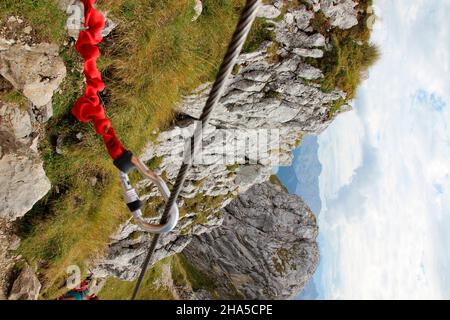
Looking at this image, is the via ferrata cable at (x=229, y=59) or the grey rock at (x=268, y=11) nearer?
the via ferrata cable at (x=229, y=59)

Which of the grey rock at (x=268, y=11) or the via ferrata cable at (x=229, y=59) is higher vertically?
the grey rock at (x=268, y=11)

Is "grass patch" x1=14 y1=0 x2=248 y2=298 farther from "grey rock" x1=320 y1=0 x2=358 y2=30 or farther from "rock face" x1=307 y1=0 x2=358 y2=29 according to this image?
"grey rock" x1=320 y1=0 x2=358 y2=30

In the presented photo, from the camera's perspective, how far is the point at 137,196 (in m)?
3.53

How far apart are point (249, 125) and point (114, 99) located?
469 centimetres

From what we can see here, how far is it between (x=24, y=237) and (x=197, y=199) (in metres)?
7.04

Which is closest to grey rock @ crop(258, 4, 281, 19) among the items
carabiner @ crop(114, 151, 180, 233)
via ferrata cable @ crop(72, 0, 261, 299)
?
via ferrata cable @ crop(72, 0, 261, 299)

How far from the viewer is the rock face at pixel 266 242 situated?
20.1 m

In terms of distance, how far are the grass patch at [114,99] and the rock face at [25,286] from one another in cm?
29

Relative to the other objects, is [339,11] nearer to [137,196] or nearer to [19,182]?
[137,196]

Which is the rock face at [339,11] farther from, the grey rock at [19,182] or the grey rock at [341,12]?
the grey rock at [19,182]

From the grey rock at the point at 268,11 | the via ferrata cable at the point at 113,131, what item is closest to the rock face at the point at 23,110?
the via ferrata cable at the point at 113,131

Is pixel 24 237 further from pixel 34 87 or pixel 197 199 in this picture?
pixel 197 199

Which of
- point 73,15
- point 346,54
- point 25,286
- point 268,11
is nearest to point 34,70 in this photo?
point 73,15

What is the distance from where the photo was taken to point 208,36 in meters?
8.16
